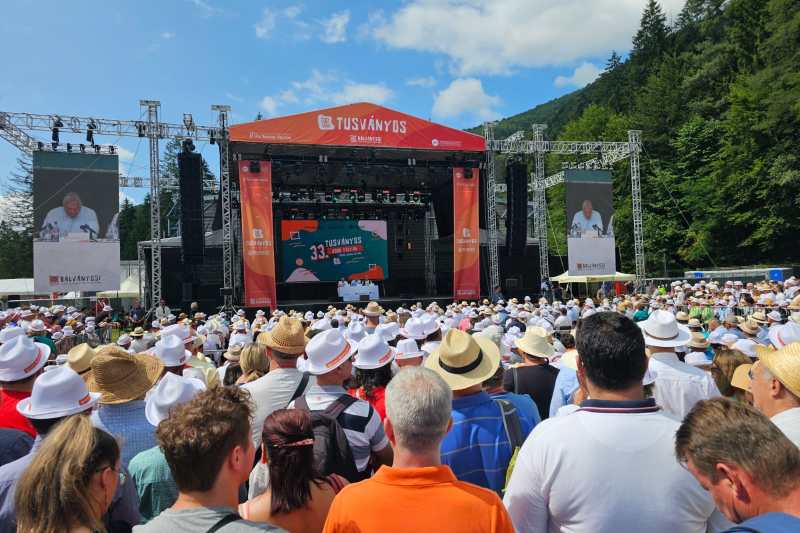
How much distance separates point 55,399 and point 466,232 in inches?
738

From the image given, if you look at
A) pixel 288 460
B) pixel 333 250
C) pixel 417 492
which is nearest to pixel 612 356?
pixel 417 492

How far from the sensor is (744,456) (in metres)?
1.21

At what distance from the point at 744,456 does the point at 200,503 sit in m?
1.43

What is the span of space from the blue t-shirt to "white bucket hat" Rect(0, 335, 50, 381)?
12.4 ft

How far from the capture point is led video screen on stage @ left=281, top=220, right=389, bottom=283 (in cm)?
2281

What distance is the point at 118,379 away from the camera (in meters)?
2.83

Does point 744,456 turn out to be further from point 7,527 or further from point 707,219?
point 707,219

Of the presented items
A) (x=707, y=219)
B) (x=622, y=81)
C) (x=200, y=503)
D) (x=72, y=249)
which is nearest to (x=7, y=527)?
(x=200, y=503)

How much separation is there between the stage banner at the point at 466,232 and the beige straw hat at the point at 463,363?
1786cm

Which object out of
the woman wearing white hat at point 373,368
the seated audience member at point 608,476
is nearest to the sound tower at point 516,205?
the woman wearing white hat at point 373,368

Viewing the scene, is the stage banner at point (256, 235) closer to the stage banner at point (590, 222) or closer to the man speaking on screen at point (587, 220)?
the stage banner at point (590, 222)

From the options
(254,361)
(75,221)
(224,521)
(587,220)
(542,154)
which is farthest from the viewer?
(542,154)

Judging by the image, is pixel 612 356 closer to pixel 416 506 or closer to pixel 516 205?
pixel 416 506

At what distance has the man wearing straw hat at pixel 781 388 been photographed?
1976 mm
